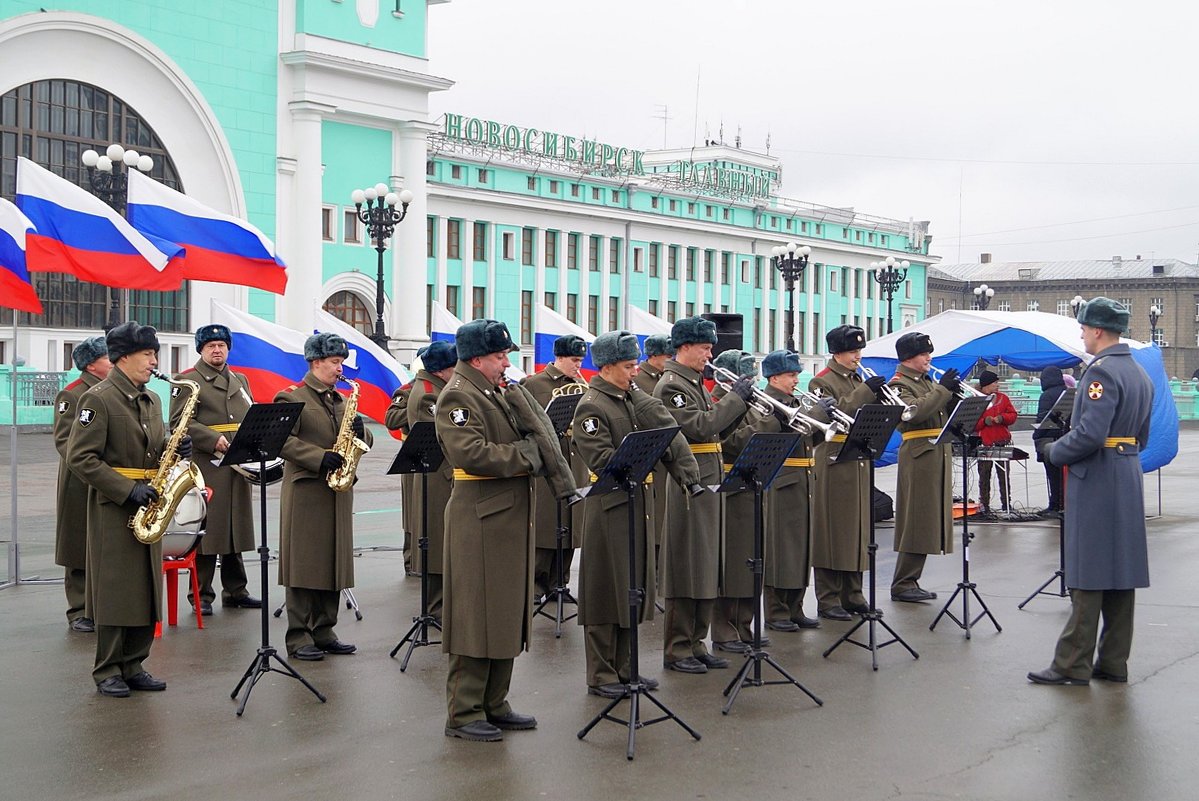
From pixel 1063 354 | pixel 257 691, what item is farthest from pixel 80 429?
pixel 1063 354

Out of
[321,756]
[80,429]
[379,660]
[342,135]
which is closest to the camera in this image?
[321,756]

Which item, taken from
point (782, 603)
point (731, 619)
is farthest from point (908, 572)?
point (731, 619)

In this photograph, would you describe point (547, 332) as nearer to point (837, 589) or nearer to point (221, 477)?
point (221, 477)

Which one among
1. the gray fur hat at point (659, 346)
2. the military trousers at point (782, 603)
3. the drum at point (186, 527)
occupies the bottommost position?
the military trousers at point (782, 603)

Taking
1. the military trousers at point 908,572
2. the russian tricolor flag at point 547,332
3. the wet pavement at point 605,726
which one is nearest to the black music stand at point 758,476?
the wet pavement at point 605,726

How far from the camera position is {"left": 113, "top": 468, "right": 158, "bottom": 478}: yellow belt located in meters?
7.94

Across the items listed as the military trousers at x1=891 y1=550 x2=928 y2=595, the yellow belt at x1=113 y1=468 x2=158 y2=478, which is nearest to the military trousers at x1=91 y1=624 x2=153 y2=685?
the yellow belt at x1=113 y1=468 x2=158 y2=478

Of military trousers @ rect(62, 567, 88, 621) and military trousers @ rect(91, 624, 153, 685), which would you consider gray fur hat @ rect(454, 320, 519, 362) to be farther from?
military trousers @ rect(62, 567, 88, 621)

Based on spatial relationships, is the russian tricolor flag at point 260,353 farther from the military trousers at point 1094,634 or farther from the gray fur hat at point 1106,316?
the military trousers at point 1094,634

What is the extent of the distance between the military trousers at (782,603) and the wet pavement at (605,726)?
0.93 ft

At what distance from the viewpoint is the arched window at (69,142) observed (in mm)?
40000

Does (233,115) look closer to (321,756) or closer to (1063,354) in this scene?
(1063,354)

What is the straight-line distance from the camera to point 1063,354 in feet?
55.6

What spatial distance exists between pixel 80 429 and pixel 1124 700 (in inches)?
246
